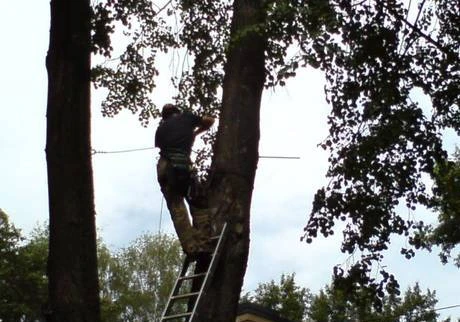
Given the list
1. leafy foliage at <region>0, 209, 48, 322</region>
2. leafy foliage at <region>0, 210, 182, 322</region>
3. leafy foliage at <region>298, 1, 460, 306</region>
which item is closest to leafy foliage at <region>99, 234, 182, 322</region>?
leafy foliage at <region>0, 210, 182, 322</region>

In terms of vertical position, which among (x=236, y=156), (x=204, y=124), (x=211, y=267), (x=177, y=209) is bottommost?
(x=211, y=267)

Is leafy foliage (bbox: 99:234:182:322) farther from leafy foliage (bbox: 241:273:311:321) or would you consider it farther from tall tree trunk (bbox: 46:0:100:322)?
tall tree trunk (bbox: 46:0:100:322)

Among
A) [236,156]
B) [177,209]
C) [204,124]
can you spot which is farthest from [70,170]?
[204,124]

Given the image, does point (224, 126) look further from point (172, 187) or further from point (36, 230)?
point (36, 230)

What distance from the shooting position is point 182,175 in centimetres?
702

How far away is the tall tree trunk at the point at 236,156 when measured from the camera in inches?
233

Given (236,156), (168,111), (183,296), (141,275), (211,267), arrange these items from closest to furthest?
1. (211,267)
2. (183,296)
3. (236,156)
4. (168,111)
5. (141,275)

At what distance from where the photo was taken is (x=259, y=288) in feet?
148

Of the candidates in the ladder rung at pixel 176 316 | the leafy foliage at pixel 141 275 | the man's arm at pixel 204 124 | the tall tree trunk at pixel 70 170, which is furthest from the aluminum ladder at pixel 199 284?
the leafy foliage at pixel 141 275

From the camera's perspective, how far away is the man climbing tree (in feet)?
21.0

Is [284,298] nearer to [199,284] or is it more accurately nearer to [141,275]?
[141,275]

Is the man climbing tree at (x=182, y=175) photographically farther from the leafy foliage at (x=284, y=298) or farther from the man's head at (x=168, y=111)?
the leafy foliage at (x=284, y=298)

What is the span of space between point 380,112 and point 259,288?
37.3 meters

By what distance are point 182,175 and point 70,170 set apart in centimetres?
113
